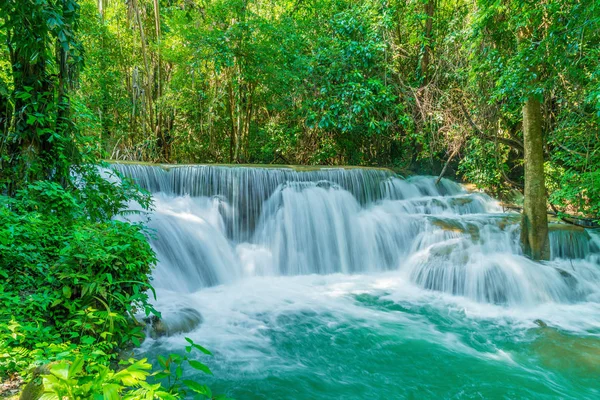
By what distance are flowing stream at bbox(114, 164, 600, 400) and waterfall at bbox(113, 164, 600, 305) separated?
0.08ft

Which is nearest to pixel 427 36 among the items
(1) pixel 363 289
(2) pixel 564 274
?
(2) pixel 564 274

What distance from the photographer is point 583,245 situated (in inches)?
276

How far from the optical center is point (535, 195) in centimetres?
671

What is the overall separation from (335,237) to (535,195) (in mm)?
3837

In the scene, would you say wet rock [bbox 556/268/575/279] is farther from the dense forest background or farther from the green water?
the dense forest background

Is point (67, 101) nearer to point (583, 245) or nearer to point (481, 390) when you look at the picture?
point (481, 390)

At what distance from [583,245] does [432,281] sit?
3.14 meters

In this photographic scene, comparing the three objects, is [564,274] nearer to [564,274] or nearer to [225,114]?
[564,274]

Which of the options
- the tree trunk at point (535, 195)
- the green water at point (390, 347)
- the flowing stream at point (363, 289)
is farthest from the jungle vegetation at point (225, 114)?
the green water at point (390, 347)

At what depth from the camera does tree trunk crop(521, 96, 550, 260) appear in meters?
6.66

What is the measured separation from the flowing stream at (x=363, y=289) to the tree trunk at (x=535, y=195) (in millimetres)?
284

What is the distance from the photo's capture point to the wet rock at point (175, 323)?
159 inches

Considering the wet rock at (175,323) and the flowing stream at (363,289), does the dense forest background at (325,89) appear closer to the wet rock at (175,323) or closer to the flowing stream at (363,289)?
the flowing stream at (363,289)

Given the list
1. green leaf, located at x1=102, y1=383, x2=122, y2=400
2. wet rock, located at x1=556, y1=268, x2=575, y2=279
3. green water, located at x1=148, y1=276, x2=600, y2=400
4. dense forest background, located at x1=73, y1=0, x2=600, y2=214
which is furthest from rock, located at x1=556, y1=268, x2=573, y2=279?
green leaf, located at x1=102, y1=383, x2=122, y2=400
